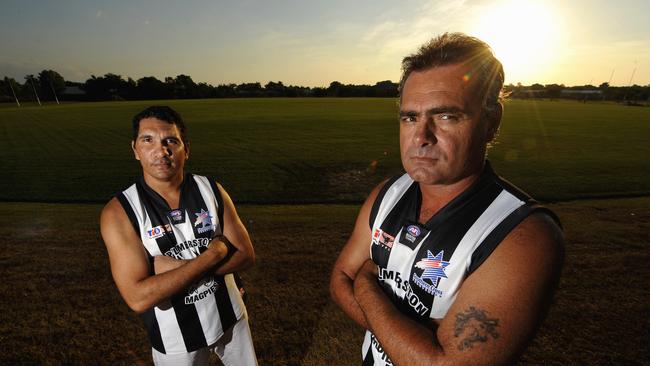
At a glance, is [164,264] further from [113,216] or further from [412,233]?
[412,233]

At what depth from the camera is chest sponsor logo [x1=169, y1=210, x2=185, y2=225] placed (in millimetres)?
2592

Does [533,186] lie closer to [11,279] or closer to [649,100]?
[11,279]

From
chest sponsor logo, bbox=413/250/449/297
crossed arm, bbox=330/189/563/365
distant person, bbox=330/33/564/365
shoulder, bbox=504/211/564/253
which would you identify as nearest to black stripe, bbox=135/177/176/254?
distant person, bbox=330/33/564/365

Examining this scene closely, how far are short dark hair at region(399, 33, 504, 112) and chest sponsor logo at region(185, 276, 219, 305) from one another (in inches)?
85.7

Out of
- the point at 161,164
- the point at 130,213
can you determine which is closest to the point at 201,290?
the point at 130,213

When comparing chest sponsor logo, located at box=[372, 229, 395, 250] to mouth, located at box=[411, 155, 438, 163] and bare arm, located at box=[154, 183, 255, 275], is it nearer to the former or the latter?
mouth, located at box=[411, 155, 438, 163]

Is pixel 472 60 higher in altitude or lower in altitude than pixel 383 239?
higher

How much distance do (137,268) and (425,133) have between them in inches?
84.7

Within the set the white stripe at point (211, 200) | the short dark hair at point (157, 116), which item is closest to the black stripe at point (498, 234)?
the white stripe at point (211, 200)

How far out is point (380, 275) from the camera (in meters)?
1.96

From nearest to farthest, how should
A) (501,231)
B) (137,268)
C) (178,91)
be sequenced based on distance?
1. (501,231)
2. (137,268)
3. (178,91)

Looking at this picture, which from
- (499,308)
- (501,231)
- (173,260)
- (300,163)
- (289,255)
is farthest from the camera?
(300,163)

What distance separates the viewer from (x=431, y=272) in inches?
65.8

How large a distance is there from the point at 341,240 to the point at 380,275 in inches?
193
